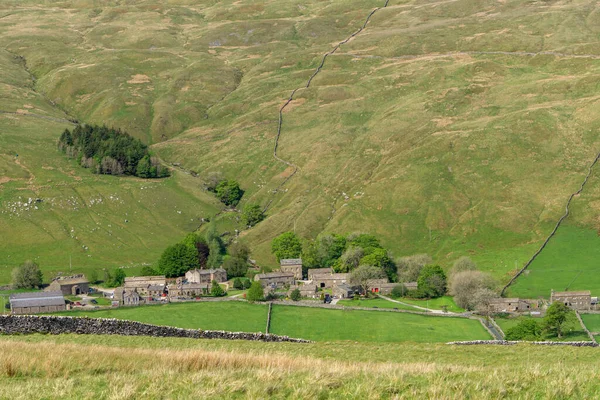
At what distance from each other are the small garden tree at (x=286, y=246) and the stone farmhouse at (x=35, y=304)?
145 feet

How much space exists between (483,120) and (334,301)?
83.3 m

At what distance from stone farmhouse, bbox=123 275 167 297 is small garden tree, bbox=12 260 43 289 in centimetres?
1205

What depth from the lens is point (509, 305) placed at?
88.7 metres

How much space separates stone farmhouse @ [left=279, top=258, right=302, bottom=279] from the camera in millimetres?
111375

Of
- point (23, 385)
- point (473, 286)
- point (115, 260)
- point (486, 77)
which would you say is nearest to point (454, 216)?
point (473, 286)

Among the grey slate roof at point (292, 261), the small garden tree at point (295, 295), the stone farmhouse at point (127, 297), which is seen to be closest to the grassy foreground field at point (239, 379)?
the stone farmhouse at point (127, 297)

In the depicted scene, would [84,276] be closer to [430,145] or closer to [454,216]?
[454,216]

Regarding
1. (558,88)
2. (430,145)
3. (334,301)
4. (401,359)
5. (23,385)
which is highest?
(558,88)

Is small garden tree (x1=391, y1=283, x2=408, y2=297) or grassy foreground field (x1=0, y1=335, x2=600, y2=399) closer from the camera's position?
grassy foreground field (x1=0, y1=335, x2=600, y2=399)

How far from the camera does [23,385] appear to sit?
20.2m

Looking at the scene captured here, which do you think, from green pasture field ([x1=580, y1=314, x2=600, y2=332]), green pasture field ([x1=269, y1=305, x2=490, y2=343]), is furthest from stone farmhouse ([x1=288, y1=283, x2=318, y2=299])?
Result: green pasture field ([x1=580, y1=314, x2=600, y2=332])

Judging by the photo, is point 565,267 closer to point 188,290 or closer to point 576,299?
point 576,299

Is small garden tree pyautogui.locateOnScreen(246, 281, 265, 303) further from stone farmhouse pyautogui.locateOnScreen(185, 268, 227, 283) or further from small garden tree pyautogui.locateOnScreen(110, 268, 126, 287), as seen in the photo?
small garden tree pyautogui.locateOnScreen(110, 268, 126, 287)

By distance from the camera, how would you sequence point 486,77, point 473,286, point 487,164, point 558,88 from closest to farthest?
point 473,286 < point 487,164 < point 558,88 < point 486,77
